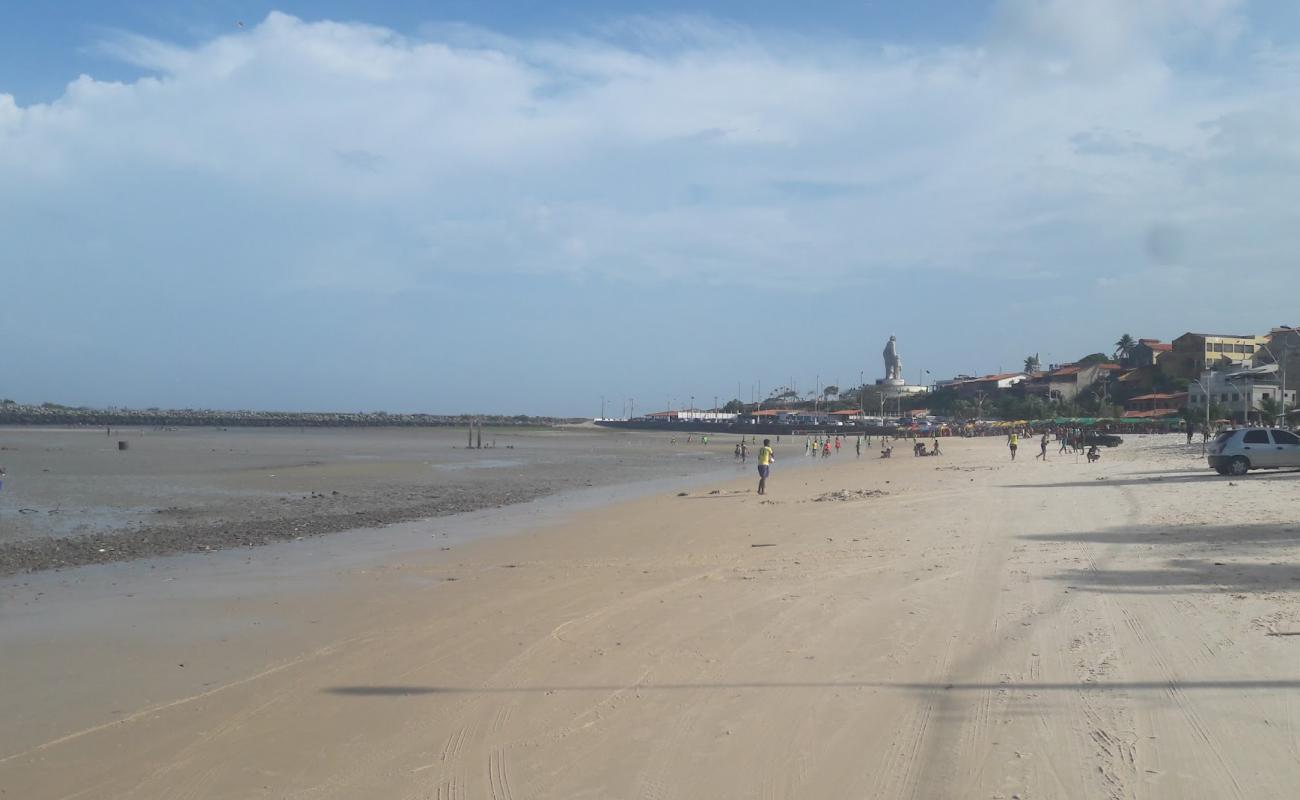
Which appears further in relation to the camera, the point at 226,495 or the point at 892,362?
the point at 892,362

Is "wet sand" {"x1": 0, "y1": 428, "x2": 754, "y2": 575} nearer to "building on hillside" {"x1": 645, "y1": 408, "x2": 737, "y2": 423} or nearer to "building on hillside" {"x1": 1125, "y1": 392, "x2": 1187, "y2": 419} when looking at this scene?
"building on hillside" {"x1": 1125, "y1": 392, "x2": 1187, "y2": 419}

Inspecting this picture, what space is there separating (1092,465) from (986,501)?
15.3m

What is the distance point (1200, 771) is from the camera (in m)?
4.41

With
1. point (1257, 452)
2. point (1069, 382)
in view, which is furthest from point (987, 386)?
point (1257, 452)

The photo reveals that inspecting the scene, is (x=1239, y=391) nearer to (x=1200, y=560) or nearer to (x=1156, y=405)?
(x=1156, y=405)

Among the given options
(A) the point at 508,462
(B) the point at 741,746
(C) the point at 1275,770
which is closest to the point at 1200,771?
(C) the point at 1275,770

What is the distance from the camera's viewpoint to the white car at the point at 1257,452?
2233 cm

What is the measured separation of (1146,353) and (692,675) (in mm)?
111935

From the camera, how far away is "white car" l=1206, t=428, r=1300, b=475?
73.3 ft

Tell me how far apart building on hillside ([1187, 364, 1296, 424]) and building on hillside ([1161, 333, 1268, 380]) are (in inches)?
576

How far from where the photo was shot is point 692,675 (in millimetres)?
6410

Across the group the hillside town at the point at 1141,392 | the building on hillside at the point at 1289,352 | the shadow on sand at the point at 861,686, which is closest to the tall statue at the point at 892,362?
the hillside town at the point at 1141,392

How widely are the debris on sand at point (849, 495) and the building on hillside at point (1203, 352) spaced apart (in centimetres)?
7584

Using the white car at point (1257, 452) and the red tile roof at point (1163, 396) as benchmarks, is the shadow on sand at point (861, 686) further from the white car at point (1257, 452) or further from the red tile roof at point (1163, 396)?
the red tile roof at point (1163, 396)
